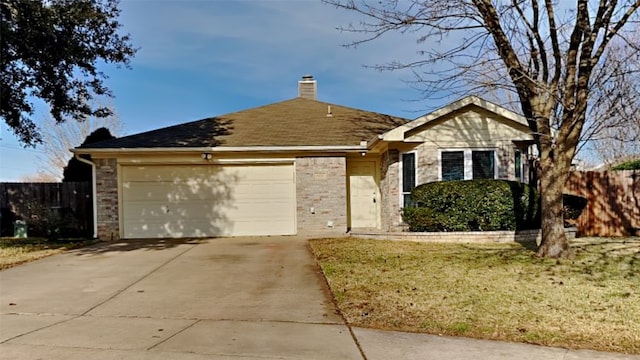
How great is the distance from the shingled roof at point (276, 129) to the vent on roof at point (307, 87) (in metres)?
1.50

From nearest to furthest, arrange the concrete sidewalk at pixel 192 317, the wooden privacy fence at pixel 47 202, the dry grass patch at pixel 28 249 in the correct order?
the concrete sidewalk at pixel 192 317 → the dry grass patch at pixel 28 249 → the wooden privacy fence at pixel 47 202

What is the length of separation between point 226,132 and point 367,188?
4905 mm

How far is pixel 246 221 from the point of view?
1495 centimetres

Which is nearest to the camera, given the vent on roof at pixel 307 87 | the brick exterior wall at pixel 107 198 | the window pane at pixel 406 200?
the window pane at pixel 406 200

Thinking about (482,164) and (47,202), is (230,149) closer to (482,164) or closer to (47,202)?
(47,202)

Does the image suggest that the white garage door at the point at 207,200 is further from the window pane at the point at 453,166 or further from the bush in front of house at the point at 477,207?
the window pane at the point at 453,166

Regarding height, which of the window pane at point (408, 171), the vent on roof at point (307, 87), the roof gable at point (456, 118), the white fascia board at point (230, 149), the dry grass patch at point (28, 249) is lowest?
the dry grass patch at point (28, 249)

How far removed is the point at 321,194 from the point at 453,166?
3.91m

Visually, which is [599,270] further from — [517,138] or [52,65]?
[52,65]

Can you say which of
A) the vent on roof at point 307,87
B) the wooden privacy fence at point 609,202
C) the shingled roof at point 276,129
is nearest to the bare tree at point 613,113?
the wooden privacy fence at point 609,202

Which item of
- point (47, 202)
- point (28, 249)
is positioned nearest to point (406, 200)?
point (28, 249)

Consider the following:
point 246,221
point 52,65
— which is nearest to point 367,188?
point 246,221

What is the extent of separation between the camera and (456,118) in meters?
13.6

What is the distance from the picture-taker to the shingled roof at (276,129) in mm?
14875
